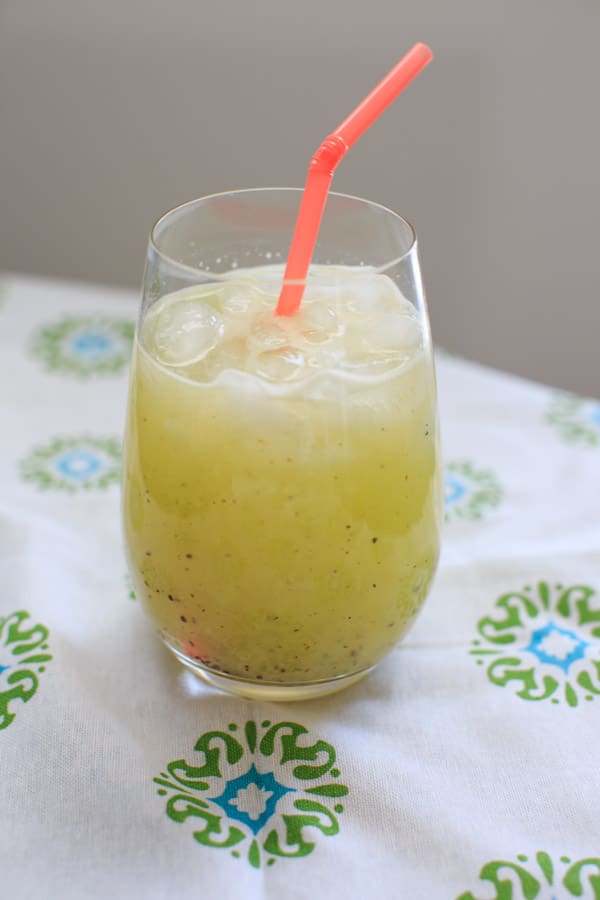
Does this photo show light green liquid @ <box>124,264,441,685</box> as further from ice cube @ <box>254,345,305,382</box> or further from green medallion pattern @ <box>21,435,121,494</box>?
green medallion pattern @ <box>21,435,121,494</box>

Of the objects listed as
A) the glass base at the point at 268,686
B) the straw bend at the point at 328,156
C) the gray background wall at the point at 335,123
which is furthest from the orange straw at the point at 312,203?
the gray background wall at the point at 335,123

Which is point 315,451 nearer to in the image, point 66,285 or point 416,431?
point 416,431

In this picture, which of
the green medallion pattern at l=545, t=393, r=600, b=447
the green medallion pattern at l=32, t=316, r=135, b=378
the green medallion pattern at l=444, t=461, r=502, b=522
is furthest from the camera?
the green medallion pattern at l=32, t=316, r=135, b=378

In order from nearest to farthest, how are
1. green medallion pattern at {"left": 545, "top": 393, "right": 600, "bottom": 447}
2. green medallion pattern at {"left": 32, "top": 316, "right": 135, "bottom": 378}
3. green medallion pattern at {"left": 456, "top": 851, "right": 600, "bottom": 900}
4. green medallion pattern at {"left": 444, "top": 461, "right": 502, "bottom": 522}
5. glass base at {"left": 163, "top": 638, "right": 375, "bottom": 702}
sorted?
1. green medallion pattern at {"left": 456, "top": 851, "right": 600, "bottom": 900}
2. glass base at {"left": 163, "top": 638, "right": 375, "bottom": 702}
3. green medallion pattern at {"left": 444, "top": 461, "right": 502, "bottom": 522}
4. green medallion pattern at {"left": 545, "top": 393, "right": 600, "bottom": 447}
5. green medallion pattern at {"left": 32, "top": 316, "right": 135, "bottom": 378}

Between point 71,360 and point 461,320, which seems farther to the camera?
point 461,320

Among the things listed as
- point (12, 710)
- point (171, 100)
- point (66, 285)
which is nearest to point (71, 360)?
point (66, 285)

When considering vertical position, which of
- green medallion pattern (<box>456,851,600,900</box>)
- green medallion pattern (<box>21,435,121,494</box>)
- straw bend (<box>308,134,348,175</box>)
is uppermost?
straw bend (<box>308,134,348,175</box>)

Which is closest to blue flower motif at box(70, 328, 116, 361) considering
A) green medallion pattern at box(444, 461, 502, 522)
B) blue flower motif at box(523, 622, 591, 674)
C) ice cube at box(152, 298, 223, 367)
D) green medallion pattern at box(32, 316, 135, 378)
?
green medallion pattern at box(32, 316, 135, 378)
